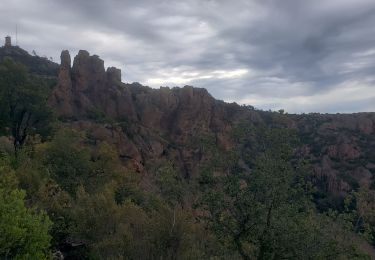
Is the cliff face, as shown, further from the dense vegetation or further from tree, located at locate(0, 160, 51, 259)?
tree, located at locate(0, 160, 51, 259)

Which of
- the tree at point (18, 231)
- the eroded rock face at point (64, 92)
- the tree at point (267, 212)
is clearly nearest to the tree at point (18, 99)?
the eroded rock face at point (64, 92)

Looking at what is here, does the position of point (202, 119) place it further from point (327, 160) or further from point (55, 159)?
point (55, 159)

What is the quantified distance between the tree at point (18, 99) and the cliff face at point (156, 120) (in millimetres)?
16639

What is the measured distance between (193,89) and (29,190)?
5331 cm

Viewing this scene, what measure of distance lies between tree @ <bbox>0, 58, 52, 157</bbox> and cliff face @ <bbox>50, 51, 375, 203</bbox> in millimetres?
16639

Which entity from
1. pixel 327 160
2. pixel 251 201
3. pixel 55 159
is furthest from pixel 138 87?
pixel 251 201

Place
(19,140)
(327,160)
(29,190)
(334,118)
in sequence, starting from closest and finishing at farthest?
1. (29,190)
2. (19,140)
3. (327,160)
4. (334,118)

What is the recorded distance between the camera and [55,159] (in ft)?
124

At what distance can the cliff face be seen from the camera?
2539 inches

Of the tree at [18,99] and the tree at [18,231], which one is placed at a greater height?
the tree at [18,99]

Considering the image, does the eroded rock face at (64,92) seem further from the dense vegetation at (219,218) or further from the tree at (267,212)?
the tree at (267,212)

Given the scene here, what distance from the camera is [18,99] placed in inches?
1651

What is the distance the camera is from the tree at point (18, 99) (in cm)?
4125

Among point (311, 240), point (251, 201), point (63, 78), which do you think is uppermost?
point (63, 78)
